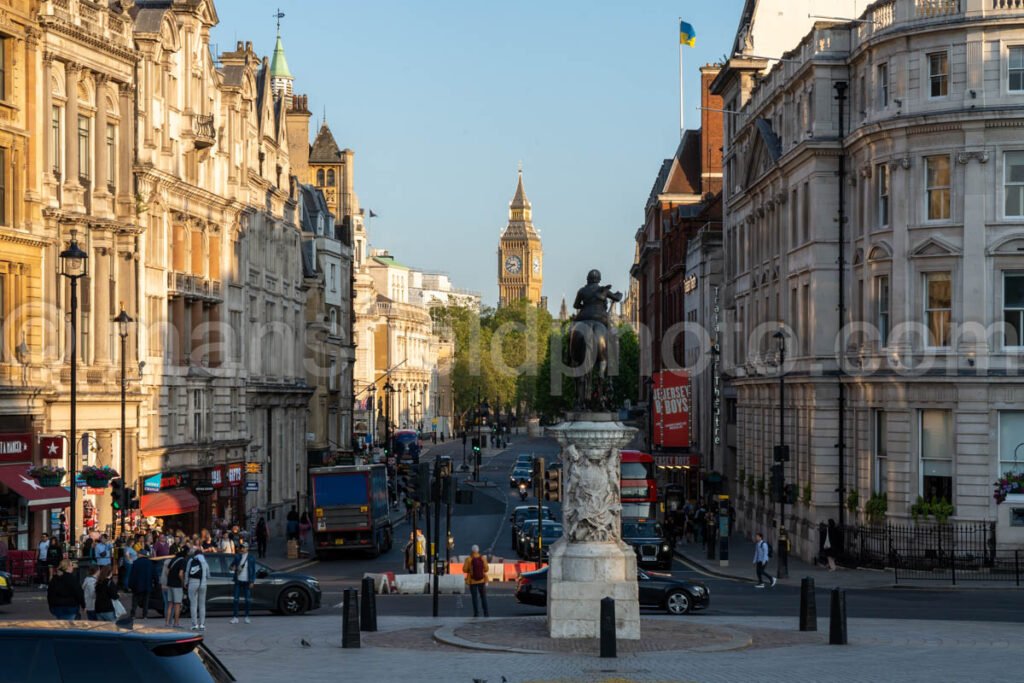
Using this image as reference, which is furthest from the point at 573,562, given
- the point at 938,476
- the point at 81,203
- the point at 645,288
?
the point at 645,288

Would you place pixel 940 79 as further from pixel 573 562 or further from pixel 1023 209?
pixel 573 562

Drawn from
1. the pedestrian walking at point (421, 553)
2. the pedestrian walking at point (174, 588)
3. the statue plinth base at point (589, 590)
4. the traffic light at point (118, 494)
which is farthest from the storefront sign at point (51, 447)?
the statue plinth base at point (589, 590)

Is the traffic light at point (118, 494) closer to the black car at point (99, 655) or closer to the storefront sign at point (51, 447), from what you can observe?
the storefront sign at point (51, 447)

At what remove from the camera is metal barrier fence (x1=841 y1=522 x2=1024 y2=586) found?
47.4 metres

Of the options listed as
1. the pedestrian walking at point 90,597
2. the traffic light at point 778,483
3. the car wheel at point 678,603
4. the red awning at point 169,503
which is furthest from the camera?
the red awning at point 169,503

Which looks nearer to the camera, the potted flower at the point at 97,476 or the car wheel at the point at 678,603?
the car wheel at the point at 678,603

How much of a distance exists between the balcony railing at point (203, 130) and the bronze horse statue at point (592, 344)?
35047 millimetres

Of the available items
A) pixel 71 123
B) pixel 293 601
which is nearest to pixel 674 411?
pixel 71 123

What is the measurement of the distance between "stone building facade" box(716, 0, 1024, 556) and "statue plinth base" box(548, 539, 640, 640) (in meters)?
21.1

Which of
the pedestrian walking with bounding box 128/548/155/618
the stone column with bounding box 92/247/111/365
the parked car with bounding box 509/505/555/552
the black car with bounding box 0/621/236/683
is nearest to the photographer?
the black car with bounding box 0/621/236/683

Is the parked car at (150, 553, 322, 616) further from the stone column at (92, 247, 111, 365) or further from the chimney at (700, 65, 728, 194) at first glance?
the chimney at (700, 65, 728, 194)

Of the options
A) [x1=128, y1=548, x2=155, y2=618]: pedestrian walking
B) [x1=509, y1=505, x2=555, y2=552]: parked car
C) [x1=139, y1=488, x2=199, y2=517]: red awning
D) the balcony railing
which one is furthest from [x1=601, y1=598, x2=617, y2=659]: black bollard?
the balcony railing

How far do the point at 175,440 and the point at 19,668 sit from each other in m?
47.4

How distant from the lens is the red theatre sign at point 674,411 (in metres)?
79.1
